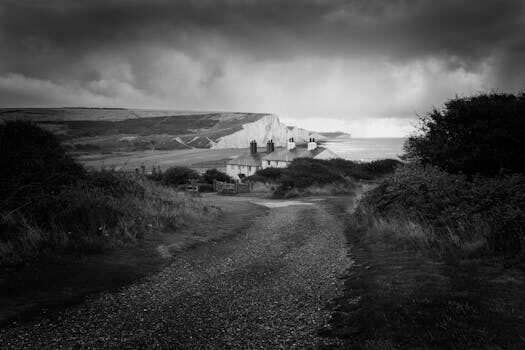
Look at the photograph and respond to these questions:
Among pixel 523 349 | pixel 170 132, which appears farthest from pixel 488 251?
pixel 170 132

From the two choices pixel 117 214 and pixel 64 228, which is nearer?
pixel 64 228

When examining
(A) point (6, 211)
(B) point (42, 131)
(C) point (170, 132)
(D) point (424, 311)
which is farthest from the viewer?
(C) point (170, 132)

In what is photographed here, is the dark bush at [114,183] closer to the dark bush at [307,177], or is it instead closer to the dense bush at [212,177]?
the dark bush at [307,177]

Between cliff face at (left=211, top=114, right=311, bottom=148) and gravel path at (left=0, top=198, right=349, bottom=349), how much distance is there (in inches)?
4522

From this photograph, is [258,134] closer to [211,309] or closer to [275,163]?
[275,163]

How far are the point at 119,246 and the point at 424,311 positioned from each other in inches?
329

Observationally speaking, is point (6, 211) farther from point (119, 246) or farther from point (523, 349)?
point (523, 349)

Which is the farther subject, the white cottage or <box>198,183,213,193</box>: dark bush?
the white cottage

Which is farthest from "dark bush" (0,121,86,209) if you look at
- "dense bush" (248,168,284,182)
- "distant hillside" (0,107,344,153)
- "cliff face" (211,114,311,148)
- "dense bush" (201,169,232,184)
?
"cliff face" (211,114,311,148)

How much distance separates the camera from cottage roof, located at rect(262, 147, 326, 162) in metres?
61.8

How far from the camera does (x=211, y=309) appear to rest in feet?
20.3

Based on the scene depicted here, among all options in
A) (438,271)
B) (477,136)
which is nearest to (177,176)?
(477,136)

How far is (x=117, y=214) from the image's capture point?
1161 centimetres

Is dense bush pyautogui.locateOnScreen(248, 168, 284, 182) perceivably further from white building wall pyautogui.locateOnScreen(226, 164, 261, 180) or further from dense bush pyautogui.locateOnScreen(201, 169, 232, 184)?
white building wall pyautogui.locateOnScreen(226, 164, 261, 180)
